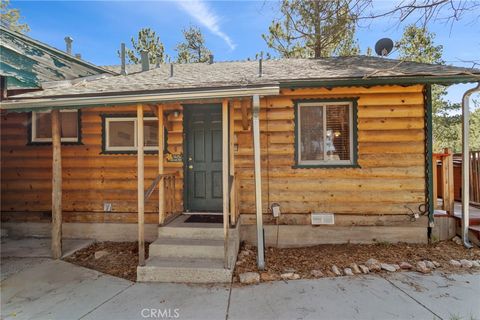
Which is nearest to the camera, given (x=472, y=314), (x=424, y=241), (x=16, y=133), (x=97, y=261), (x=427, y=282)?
(x=472, y=314)

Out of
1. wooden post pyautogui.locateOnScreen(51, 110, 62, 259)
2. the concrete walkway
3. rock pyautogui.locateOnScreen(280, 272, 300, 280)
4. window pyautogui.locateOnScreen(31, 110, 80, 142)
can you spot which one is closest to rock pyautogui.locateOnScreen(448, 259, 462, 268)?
the concrete walkway

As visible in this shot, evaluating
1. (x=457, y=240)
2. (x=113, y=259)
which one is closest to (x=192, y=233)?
(x=113, y=259)

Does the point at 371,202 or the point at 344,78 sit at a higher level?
the point at 344,78

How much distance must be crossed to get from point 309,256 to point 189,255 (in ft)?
7.07

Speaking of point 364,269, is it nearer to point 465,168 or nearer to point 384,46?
→ point 465,168

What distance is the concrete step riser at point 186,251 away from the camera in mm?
3875

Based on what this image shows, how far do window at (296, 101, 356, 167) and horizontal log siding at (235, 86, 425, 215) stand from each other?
0.19 meters

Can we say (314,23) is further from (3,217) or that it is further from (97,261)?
(3,217)

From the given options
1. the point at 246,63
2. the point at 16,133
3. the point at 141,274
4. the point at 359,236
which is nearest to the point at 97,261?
the point at 141,274

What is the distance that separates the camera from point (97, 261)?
4418 millimetres

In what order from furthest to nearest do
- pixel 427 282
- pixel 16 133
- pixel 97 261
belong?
pixel 16 133
pixel 97 261
pixel 427 282

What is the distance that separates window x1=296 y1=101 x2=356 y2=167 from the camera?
5.09 metres

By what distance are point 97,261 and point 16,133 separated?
3.74m

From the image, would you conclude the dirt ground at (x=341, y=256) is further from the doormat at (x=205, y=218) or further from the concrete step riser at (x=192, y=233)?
the doormat at (x=205, y=218)
